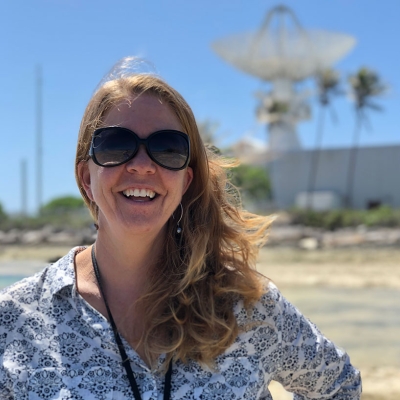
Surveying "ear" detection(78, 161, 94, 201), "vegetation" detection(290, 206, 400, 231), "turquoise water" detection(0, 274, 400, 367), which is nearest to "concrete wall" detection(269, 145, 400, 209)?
"vegetation" detection(290, 206, 400, 231)

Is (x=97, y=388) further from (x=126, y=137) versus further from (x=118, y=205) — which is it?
(x=126, y=137)

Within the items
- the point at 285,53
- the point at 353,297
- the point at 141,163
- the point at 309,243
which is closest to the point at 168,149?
the point at 141,163

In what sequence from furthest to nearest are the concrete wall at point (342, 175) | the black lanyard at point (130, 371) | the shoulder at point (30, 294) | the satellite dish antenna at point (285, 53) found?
the satellite dish antenna at point (285, 53) < the concrete wall at point (342, 175) < the shoulder at point (30, 294) < the black lanyard at point (130, 371)

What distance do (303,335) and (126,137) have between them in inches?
34.6

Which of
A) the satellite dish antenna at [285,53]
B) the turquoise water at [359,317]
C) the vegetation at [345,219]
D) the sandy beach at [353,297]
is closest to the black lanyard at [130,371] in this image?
the sandy beach at [353,297]

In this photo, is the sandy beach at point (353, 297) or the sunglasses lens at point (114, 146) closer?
the sunglasses lens at point (114, 146)

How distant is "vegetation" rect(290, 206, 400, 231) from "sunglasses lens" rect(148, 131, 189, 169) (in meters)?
31.5

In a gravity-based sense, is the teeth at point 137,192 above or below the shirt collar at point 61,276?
above

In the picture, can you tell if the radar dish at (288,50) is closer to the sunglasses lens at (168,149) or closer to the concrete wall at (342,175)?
the concrete wall at (342,175)

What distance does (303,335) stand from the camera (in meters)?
1.97

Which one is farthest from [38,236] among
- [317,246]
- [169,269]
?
[169,269]

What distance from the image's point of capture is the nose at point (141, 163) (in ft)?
6.08

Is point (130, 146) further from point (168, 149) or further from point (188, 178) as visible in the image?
point (188, 178)

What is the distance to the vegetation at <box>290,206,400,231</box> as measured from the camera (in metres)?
32.2
